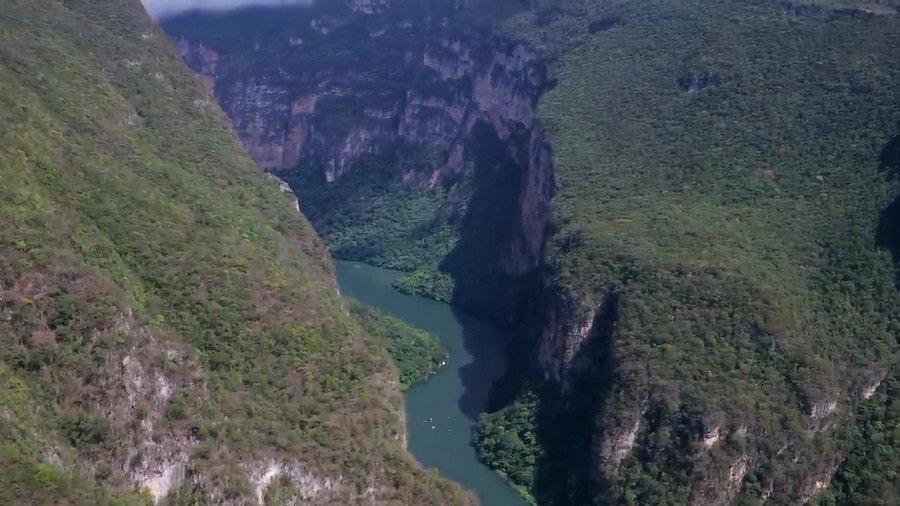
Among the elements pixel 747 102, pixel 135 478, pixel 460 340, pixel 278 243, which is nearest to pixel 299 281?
pixel 278 243

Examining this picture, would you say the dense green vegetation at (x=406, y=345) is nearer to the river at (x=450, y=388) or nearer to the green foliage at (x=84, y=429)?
the river at (x=450, y=388)

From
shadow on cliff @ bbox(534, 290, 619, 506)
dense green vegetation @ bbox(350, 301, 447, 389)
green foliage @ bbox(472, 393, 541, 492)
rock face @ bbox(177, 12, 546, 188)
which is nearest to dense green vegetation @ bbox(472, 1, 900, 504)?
shadow on cliff @ bbox(534, 290, 619, 506)

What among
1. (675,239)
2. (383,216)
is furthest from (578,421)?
(383,216)

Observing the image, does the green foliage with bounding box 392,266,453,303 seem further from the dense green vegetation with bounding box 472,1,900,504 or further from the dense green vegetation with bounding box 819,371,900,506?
the dense green vegetation with bounding box 819,371,900,506

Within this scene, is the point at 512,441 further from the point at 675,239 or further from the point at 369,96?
the point at 369,96

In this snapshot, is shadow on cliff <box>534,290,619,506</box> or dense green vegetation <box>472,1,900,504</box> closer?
dense green vegetation <box>472,1,900,504</box>

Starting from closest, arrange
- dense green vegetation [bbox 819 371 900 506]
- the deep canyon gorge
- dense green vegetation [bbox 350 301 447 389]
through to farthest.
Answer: the deep canyon gorge < dense green vegetation [bbox 819 371 900 506] < dense green vegetation [bbox 350 301 447 389]

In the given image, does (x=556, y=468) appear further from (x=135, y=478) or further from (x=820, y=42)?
(x=820, y=42)
